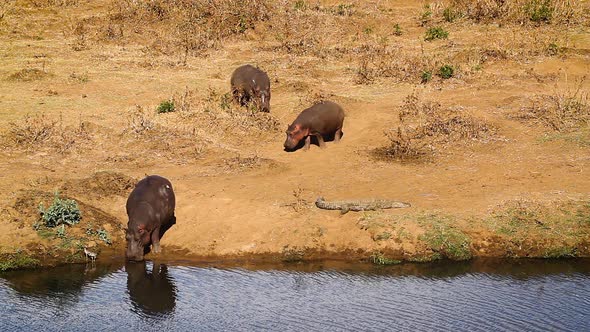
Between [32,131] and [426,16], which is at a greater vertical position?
[426,16]

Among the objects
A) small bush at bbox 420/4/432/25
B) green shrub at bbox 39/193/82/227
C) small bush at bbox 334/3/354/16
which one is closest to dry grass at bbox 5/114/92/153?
green shrub at bbox 39/193/82/227

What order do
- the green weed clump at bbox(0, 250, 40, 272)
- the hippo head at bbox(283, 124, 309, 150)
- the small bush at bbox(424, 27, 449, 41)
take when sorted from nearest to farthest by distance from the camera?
1. the green weed clump at bbox(0, 250, 40, 272)
2. the hippo head at bbox(283, 124, 309, 150)
3. the small bush at bbox(424, 27, 449, 41)

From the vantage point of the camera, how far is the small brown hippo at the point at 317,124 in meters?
18.2

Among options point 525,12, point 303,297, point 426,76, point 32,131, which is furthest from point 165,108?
point 525,12

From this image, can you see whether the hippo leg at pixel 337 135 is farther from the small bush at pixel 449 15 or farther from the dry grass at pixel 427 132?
the small bush at pixel 449 15

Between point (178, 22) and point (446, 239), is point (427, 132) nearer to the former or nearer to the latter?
point (446, 239)

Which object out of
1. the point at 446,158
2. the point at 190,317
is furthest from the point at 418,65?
the point at 190,317

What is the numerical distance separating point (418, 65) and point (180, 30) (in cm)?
884

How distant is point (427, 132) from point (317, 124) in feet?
8.47

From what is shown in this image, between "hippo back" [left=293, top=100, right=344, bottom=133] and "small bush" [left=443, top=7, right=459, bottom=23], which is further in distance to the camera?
"small bush" [left=443, top=7, right=459, bottom=23]

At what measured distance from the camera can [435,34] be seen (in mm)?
27156

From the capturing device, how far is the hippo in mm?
13125

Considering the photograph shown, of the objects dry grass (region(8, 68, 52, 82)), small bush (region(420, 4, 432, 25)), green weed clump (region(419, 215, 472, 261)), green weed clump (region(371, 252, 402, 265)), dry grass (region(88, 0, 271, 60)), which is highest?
small bush (region(420, 4, 432, 25))

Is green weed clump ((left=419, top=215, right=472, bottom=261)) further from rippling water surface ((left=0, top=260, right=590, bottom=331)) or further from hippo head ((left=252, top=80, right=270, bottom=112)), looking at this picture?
hippo head ((left=252, top=80, right=270, bottom=112))
